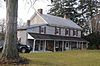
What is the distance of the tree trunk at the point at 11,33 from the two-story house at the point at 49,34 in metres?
31.5

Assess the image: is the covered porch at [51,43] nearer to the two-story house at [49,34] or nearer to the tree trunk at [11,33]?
the two-story house at [49,34]

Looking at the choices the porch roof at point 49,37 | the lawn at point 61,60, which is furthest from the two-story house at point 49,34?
the lawn at point 61,60

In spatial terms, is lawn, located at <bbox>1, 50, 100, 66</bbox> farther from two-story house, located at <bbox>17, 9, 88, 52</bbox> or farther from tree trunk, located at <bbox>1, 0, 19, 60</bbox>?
two-story house, located at <bbox>17, 9, 88, 52</bbox>

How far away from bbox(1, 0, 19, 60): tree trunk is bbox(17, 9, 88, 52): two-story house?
31.5 metres

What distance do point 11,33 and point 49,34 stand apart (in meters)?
39.1

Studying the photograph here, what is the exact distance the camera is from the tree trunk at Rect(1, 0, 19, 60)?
18.9 meters

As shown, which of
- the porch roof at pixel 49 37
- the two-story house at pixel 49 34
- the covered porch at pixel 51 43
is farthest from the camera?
the covered porch at pixel 51 43

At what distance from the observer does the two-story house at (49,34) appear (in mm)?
53097

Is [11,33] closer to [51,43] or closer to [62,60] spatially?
[62,60]

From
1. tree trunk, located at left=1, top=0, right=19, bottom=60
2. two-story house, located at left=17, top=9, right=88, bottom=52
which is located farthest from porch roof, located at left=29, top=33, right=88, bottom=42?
tree trunk, located at left=1, top=0, right=19, bottom=60

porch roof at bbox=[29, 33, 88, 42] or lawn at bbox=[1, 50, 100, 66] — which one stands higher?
porch roof at bbox=[29, 33, 88, 42]

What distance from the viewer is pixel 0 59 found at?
60.7ft

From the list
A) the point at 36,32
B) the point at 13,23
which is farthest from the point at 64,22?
the point at 13,23

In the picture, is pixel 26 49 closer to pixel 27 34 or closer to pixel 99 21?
pixel 27 34
